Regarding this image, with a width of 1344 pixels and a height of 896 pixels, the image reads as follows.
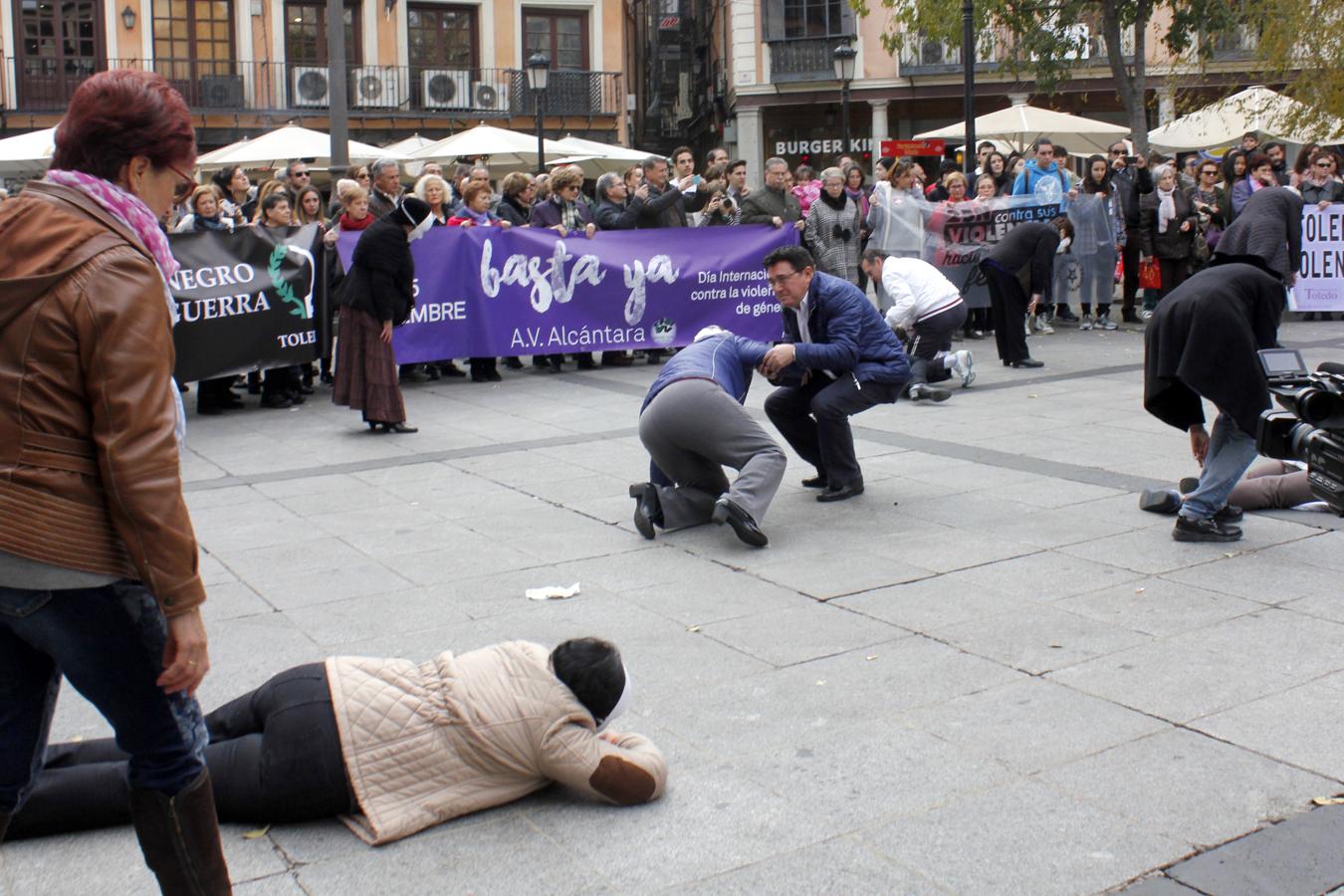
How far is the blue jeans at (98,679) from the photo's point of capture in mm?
2525

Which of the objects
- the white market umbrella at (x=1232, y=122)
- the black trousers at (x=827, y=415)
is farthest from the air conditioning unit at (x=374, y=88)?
the black trousers at (x=827, y=415)

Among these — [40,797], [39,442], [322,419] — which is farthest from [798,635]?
[322,419]

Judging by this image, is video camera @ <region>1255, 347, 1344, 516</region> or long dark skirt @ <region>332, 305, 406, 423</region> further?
long dark skirt @ <region>332, 305, 406, 423</region>

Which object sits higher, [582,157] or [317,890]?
[582,157]

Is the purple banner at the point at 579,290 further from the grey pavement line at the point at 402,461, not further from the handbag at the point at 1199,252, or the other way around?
the handbag at the point at 1199,252

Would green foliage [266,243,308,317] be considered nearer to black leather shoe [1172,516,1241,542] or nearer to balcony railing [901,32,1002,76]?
black leather shoe [1172,516,1241,542]

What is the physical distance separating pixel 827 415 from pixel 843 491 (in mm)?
404

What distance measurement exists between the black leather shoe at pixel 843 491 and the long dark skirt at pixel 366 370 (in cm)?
358

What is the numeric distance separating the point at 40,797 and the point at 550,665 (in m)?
1.26

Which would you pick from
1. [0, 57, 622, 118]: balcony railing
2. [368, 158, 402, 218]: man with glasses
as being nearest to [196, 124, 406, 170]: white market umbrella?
[368, 158, 402, 218]: man with glasses

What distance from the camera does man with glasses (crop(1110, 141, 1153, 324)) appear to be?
605 inches

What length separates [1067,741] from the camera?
4152mm

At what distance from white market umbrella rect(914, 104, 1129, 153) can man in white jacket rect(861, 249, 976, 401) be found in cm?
1067

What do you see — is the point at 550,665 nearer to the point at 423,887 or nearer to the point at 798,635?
the point at 423,887
